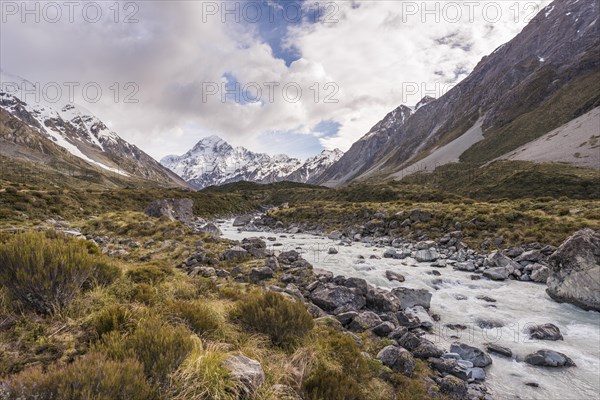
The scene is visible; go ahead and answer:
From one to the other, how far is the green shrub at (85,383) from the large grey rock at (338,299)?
23.8 feet

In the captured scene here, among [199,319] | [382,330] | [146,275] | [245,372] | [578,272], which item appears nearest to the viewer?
[245,372]

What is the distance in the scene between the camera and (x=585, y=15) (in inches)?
7175

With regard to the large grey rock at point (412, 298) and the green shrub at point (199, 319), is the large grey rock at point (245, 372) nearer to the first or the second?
the green shrub at point (199, 319)

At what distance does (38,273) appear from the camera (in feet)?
18.0

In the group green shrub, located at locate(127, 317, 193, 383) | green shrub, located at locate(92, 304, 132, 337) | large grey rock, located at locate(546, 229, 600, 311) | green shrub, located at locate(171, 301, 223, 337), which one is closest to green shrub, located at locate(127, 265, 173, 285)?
green shrub, located at locate(171, 301, 223, 337)

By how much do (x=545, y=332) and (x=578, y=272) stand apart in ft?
15.9

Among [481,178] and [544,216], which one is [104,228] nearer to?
[544,216]

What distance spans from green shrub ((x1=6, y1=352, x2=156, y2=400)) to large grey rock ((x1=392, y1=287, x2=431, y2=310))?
10.2 metres

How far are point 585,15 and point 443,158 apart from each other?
141114 millimetres

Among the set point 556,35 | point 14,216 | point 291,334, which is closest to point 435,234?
point 291,334

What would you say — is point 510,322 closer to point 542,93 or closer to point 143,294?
point 143,294

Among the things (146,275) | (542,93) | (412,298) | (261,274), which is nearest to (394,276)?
(412,298)

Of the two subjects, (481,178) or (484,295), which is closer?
(484,295)

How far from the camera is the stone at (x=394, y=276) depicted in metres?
15.8
